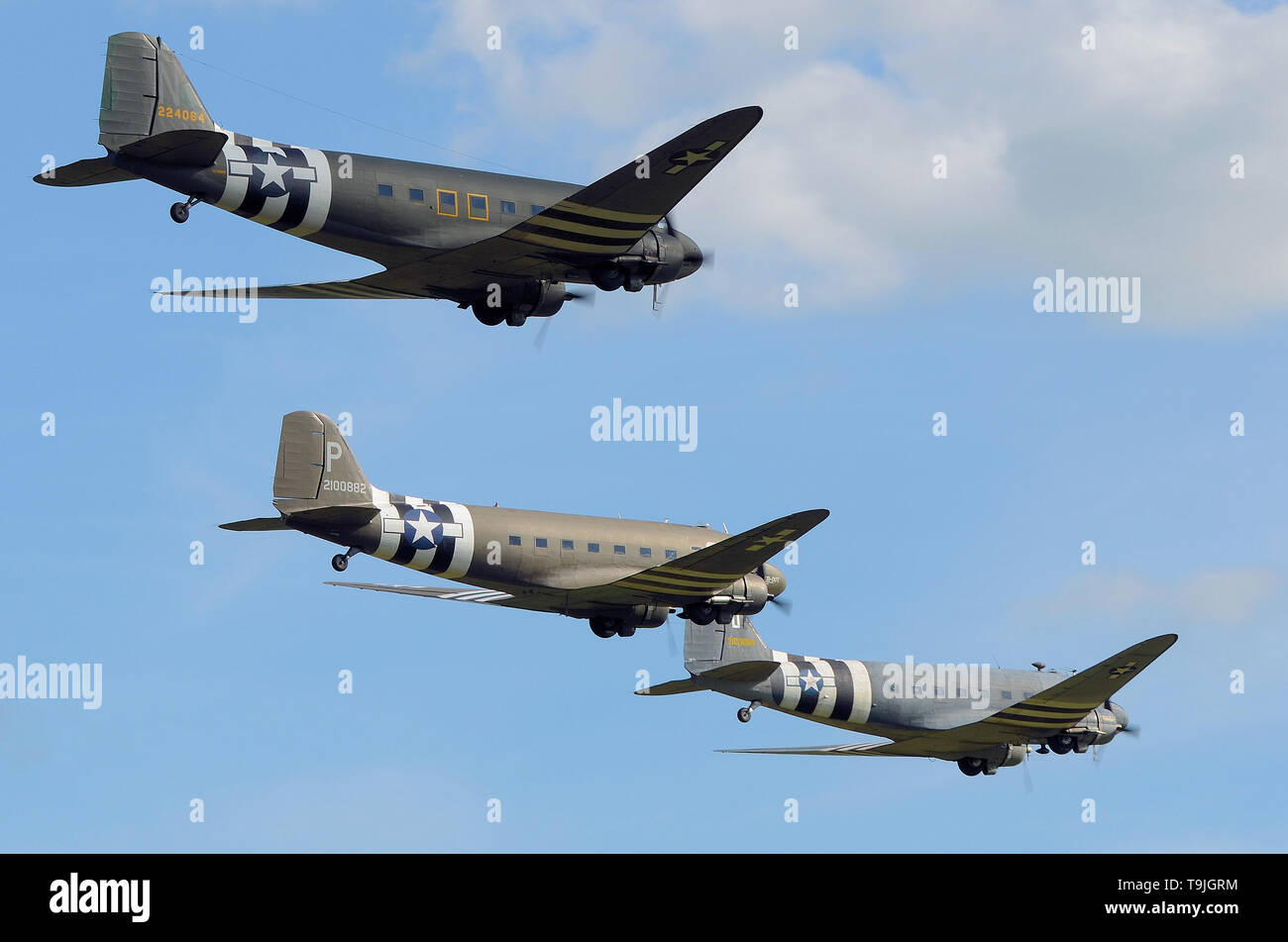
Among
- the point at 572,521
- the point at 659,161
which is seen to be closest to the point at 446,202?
the point at 659,161

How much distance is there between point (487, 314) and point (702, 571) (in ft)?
35.6

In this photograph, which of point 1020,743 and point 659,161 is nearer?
point 659,161

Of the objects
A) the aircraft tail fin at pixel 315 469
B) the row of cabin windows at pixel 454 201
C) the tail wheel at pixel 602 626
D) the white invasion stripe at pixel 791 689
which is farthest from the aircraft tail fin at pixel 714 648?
the row of cabin windows at pixel 454 201

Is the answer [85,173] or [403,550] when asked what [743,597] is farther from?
[85,173]

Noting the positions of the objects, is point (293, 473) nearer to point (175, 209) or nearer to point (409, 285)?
point (409, 285)

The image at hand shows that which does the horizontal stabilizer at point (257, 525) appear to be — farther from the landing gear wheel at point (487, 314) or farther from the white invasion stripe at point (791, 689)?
the white invasion stripe at point (791, 689)

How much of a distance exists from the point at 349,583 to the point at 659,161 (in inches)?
856

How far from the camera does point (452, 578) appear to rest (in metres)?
68.2

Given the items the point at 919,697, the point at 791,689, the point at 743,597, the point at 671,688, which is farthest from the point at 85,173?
the point at 919,697

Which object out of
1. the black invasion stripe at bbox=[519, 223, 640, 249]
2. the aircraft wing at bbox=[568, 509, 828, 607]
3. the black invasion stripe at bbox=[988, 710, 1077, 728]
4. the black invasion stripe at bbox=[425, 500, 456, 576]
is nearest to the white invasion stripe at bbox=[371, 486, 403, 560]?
the black invasion stripe at bbox=[425, 500, 456, 576]

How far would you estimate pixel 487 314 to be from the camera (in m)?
62.9

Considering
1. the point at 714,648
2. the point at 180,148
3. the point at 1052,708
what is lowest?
the point at 1052,708
